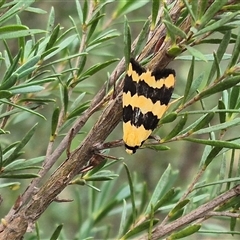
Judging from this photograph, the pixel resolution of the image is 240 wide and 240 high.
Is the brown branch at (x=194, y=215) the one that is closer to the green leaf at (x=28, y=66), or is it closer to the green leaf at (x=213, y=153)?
the green leaf at (x=213, y=153)

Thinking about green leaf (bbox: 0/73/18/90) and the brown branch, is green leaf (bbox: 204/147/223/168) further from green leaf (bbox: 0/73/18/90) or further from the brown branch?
green leaf (bbox: 0/73/18/90)

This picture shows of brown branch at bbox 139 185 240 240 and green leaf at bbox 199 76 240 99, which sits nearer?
green leaf at bbox 199 76 240 99

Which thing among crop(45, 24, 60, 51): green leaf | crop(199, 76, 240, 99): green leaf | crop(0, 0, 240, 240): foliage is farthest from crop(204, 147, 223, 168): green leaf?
crop(45, 24, 60, 51): green leaf

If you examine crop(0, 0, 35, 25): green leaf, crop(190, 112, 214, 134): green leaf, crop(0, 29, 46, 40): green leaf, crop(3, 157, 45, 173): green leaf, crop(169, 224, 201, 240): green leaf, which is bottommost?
crop(169, 224, 201, 240): green leaf

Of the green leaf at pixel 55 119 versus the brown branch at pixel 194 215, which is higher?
the green leaf at pixel 55 119

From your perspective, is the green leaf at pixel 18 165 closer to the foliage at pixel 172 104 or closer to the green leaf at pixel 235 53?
the foliage at pixel 172 104

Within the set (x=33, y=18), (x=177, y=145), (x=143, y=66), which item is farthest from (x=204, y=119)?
(x=177, y=145)

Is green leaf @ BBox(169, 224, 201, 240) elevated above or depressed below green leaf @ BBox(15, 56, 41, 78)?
below

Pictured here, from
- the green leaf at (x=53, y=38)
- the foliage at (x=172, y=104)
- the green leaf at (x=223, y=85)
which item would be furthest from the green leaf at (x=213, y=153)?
the green leaf at (x=53, y=38)

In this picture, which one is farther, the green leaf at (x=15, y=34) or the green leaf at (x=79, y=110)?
the green leaf at (x=79, y=110)

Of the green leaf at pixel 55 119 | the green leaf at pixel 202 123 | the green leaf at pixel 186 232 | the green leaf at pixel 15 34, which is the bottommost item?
the green leaf at pixel 186 232
